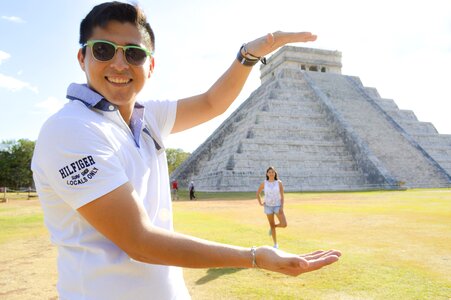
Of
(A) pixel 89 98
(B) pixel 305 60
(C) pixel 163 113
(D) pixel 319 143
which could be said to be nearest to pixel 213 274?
(C) pixel 163 113

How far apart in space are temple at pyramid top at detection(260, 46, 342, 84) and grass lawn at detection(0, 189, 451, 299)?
116 feet

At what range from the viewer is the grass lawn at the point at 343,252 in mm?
5141

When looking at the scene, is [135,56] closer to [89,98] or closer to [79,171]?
[89,98]

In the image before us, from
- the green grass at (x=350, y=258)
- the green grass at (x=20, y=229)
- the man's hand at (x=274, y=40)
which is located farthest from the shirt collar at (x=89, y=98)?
the green grass at (x=20, y=229)

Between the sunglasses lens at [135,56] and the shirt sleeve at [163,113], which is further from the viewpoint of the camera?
the shirt sleeve at [163,113]

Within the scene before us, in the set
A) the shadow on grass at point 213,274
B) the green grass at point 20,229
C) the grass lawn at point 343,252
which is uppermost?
the grass lawn at point 343,252

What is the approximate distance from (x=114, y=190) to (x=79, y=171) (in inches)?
6.2

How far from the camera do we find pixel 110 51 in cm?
191

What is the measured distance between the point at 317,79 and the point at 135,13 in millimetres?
43796

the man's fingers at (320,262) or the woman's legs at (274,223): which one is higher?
the man's fingers at (320,262)

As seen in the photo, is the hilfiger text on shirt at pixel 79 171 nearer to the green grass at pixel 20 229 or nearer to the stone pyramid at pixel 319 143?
the green grass at pixel 20 229

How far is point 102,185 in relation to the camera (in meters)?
1.50

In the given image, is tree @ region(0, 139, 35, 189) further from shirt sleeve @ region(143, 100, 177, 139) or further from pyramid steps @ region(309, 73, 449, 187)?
shirt sleeve @ region(143, 100, 177, 139)

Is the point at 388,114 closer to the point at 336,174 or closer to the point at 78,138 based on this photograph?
the point at 336,174
